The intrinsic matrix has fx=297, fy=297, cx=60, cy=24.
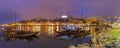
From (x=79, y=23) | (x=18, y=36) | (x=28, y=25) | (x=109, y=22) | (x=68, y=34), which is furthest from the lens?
(x=28, y=25)

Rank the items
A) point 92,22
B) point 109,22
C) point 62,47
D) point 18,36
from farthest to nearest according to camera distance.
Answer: point 92,22 → point 109,22 → point 18,36 → point 62,47

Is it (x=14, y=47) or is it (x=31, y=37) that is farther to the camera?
(x=31, y=37)

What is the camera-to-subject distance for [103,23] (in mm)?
46719

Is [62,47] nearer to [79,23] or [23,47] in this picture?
[23,47]

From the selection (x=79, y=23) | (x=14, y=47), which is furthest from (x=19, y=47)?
(x=79, y=23)

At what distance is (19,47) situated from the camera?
24.0m

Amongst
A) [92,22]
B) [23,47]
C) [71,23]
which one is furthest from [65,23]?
[23,47]

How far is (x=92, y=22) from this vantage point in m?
51.1

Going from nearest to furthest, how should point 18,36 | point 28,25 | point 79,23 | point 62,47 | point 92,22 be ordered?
point 62,47
point 18,36
point 92,22
point 79,23
point 28,25

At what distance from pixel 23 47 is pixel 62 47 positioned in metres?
3.55

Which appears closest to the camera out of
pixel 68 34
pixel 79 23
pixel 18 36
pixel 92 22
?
pixel 18 36

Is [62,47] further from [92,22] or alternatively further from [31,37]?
[92,22]

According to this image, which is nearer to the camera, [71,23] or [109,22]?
[109,22]

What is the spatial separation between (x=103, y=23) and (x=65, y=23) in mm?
16893
